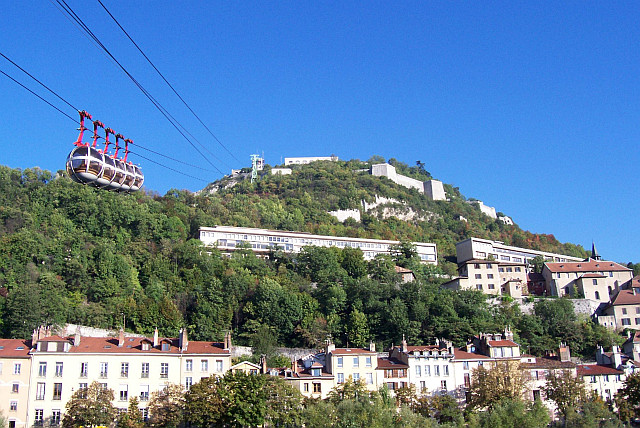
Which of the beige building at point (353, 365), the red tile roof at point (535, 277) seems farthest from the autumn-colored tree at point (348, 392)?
the red tile roof at point (535, 277)

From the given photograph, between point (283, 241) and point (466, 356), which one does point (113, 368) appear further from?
point (283, 241)

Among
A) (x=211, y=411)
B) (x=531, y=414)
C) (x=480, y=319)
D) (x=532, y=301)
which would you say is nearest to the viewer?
(x=211, y=411)

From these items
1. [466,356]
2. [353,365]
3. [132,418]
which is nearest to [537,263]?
[466,356]

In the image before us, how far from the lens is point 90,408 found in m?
52.5

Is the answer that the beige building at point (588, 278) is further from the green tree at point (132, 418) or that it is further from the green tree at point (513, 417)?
the green tree at point (132, 418)

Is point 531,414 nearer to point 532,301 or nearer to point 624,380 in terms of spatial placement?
point 624,380

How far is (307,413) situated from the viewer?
5297 cm

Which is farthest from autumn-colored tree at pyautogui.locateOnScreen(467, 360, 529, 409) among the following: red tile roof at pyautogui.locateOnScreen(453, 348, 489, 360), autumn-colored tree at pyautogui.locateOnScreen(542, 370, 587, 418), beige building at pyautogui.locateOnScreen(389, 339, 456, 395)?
→ red tile roof at pyautogui.locateOnScreen(453, 348, 489, 360)

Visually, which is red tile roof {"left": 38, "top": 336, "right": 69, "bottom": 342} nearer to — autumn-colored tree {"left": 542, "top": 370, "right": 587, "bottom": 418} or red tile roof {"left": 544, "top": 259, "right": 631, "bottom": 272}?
autumn-colored tree {"left": 542, "top": 370, "right": 587, "bottom": 418}

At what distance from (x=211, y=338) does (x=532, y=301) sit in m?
41.9

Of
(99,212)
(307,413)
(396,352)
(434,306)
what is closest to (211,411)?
(307,413)

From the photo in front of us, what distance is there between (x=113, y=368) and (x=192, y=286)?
27.8m

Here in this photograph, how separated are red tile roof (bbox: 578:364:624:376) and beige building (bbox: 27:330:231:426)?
107 feet

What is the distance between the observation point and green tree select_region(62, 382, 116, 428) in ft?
171
